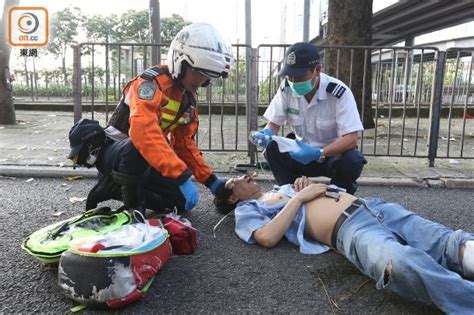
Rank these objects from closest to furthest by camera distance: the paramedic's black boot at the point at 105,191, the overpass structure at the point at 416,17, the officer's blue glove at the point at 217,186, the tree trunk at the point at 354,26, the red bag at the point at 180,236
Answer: the red bag at the point at 180,236
the paramedic's black boot at the point at 105,191
the officer's blue glove at the point at 217,186
the tree trunk at the point at 354,26
the overpass structure at the point at 416,17

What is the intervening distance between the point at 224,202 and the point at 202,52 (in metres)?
1.09

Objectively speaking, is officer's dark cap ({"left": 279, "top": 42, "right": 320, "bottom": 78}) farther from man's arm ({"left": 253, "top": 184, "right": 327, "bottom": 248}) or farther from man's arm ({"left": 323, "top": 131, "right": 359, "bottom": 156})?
man's arm ({"left": 253, "top": 184, "right": 327, "bottom": 248})

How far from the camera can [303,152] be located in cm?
340

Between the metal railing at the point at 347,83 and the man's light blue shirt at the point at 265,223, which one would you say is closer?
the man's light blue shirt at the point at 265,223

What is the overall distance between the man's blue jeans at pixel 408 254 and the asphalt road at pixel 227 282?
13 centimetres

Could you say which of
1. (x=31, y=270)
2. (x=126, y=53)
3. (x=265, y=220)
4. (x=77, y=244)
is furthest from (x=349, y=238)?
(x=126, y=53)

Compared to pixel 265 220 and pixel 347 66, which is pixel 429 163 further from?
pixel 265 220

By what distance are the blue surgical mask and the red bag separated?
52.2 inches

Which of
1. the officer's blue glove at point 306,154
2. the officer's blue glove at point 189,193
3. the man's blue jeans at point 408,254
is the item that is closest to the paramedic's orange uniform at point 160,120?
the officer's blue glove at point 189,193

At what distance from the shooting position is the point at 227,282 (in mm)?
2330

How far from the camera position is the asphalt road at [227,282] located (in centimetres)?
206

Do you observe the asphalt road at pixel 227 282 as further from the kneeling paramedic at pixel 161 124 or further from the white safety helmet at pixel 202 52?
the white safety helmet at pixel 202 52

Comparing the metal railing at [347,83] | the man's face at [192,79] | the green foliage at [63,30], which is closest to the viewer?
the man's face at [192,79]

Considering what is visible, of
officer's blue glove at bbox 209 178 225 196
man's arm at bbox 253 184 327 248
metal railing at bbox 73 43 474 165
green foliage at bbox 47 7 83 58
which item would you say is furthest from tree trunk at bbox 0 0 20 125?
green foliage at bbox 47 7 83 58
